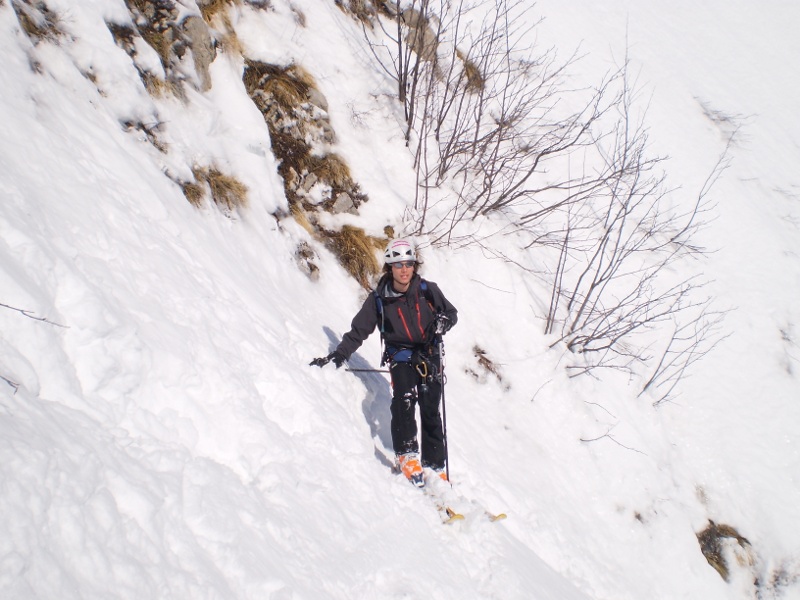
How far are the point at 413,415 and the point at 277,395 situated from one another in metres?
1.21

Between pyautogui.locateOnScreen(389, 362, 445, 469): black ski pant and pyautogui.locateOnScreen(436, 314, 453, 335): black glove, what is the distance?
0.42 metres

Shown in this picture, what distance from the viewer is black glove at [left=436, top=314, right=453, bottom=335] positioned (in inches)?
173

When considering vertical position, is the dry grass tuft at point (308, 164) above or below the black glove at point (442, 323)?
above

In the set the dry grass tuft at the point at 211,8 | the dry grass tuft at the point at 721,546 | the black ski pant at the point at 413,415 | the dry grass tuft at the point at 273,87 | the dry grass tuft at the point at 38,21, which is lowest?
the dry grass tuft at the point at 721,546

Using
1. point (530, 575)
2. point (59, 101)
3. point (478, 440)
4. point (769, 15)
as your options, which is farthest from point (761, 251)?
point (59, 101)

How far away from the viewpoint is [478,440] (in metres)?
5.43

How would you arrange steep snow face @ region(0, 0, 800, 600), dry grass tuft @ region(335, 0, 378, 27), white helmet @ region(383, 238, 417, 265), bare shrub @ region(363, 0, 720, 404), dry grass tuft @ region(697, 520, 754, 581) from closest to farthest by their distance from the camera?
steep snow face @ region(0, 0, 800, 600) < white helmet @ region(383, 238, 417, 265) < dry grass tuft @ region(697, 520, 754, 581) < bare shrub @ region(363, 0, 720, 404) < dry grass tuft @ region(335, 0, 378, 27)

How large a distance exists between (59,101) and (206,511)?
137 inches

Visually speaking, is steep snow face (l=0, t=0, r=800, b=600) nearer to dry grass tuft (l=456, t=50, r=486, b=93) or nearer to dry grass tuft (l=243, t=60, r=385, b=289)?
dry grass tuft (l=243, t=60, r=385, b=289)

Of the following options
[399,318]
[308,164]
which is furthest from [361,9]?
[399,318]

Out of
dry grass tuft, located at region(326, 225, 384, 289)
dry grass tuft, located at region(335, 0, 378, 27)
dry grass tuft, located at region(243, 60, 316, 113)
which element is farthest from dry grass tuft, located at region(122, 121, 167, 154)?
dry grass tuft, located at region(335, 0, 378, 27)

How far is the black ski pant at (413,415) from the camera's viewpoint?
410cm

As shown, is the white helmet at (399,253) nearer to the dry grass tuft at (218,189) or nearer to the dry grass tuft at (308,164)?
the dry grass tuft at (308,164)

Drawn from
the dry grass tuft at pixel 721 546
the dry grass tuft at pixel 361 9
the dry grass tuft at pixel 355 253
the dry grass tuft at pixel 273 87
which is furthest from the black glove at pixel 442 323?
the dry grass tuft at pixel 361 9
